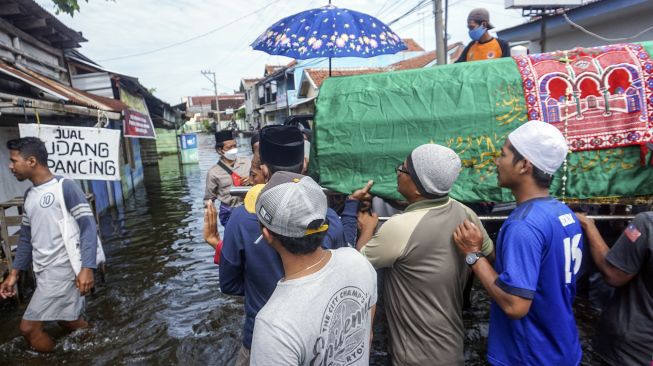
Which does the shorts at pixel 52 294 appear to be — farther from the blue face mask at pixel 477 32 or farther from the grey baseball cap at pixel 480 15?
the grey baseball cap at pixel 480 15

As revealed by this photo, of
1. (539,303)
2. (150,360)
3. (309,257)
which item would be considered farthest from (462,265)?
(150,360)

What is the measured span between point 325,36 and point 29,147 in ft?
10.1

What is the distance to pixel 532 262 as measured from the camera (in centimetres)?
174

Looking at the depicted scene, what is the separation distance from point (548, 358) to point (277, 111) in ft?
125

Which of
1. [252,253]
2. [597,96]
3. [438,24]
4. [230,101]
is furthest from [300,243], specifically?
[230,101]

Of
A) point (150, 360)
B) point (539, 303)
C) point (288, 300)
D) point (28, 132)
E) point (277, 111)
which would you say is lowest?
point (150, 360)

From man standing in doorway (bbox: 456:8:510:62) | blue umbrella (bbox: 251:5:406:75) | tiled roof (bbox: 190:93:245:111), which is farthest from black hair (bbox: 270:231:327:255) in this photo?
tiled roof (bbox: 190:93:245:111)

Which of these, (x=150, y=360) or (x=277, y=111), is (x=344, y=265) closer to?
(x=150, y=360)

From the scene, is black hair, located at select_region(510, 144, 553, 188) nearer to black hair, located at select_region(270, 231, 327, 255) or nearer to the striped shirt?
black hair, located at select_region(270, 231, 327, 255)

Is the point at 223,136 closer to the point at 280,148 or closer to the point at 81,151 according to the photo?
the point at 81,151

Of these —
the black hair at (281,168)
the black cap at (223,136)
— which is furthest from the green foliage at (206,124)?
the black hair at (281,168)

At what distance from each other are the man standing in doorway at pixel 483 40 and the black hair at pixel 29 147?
14.8 ft

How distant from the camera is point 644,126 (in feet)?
8.64

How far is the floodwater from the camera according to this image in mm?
3859
